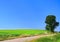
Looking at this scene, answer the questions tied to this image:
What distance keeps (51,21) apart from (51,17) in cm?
137

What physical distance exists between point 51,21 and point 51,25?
1.29m

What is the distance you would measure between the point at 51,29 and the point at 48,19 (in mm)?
3442

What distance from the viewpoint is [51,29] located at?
2692 inches

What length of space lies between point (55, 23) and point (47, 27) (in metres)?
2.89

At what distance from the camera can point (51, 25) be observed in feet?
223

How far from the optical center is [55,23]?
68.4m

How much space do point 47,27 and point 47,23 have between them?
1330 millimetres

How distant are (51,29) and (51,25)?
1381 mm

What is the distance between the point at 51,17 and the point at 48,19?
163cm

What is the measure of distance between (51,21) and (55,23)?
58.6 inches

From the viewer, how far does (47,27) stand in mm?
68125

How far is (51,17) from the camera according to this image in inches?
2702

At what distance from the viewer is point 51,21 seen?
68.1m
